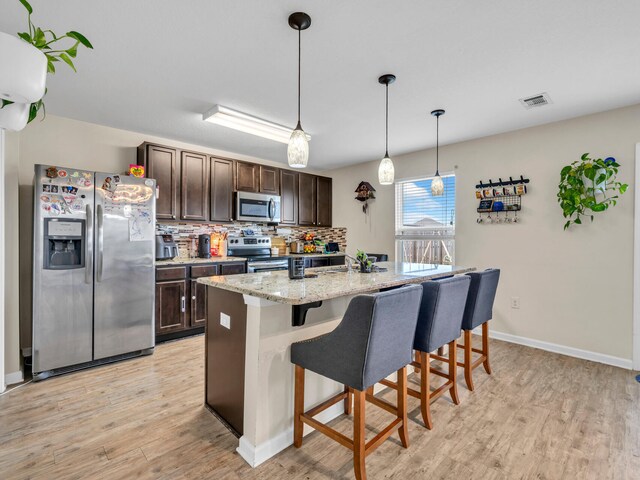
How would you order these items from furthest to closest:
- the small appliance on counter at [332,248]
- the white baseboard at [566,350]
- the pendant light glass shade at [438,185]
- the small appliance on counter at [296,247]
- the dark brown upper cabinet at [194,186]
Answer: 1. the small appliance on counter at [332,248]
2. the small appliance on counter at [296,247]
3. the dark brown upper cabinet at [194,186]
4. the pendant light glass shade at [438,185]
5. the white baseboard at [566,350]

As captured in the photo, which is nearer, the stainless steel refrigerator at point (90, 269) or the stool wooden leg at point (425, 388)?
the stool wooden leg at point (425, 388)

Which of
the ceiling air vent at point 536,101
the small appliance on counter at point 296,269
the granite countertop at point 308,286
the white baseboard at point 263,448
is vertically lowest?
the white baseboard at point 263,448

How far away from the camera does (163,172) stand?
3.82 m

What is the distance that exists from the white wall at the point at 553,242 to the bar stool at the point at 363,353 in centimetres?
259

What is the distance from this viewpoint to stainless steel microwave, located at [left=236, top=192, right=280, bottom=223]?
4461 mm

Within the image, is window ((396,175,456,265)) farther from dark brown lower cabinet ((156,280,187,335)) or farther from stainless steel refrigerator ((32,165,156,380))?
stainless steel refrigerator ((32,165,156,380))

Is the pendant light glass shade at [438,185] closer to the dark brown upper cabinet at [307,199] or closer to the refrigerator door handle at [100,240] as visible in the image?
the dark brown upper cabinet at [307,199]

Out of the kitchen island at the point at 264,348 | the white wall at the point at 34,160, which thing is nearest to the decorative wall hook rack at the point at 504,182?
the kitchen island at the point at 264,348

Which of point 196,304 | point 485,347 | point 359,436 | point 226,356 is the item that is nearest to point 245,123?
point 196,304

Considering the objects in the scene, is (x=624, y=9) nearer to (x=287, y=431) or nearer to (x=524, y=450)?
(x=524, y=450)

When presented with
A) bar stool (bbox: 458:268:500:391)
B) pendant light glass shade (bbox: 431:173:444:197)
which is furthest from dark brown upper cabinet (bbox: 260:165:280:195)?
bar stool (bbox: 458:268:500:391)

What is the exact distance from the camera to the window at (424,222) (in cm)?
438

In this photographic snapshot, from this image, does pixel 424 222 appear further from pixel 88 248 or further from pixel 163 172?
pixel 88 248

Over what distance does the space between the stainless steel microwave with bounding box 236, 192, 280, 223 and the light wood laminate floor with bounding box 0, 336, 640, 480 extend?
7.40 feet
